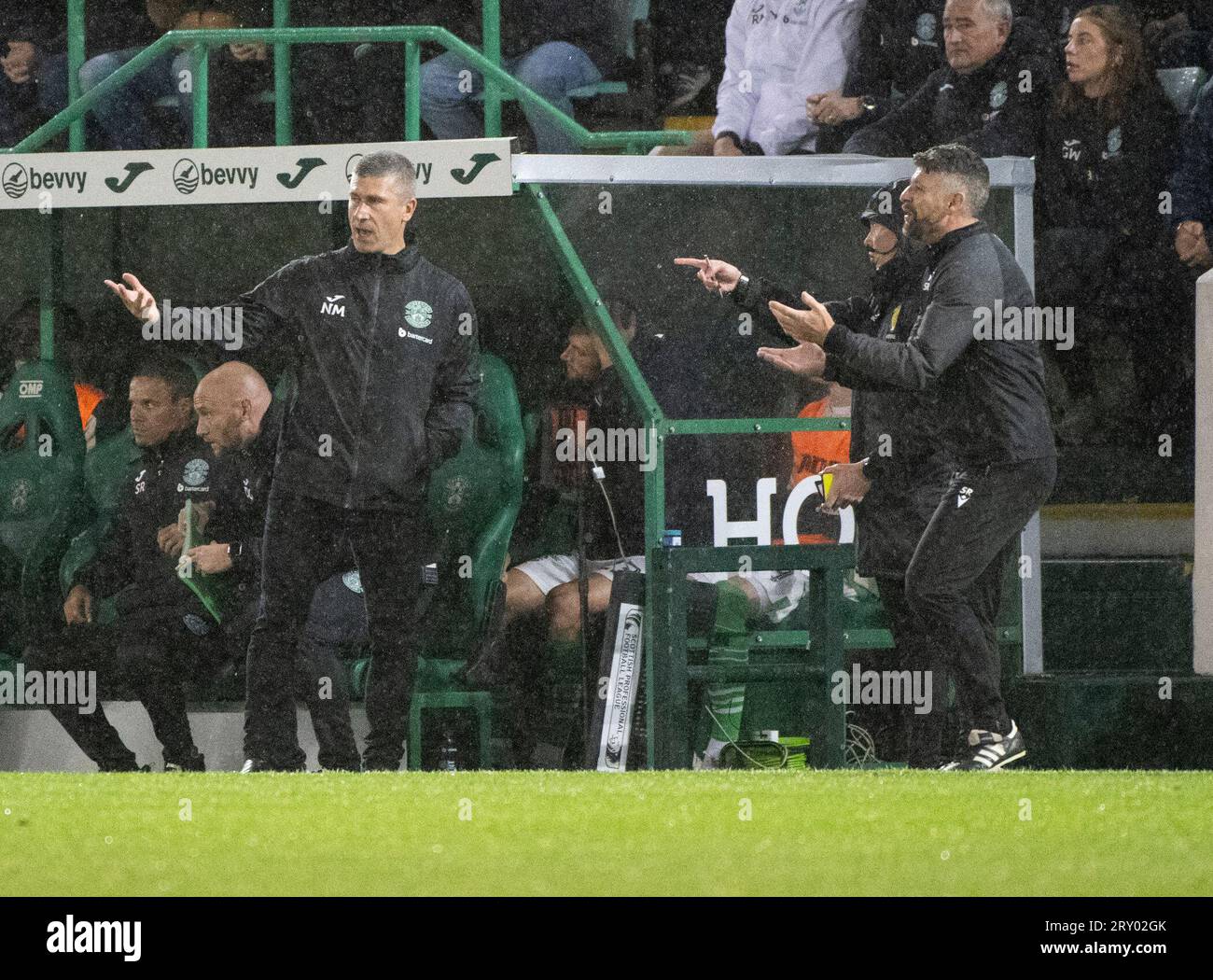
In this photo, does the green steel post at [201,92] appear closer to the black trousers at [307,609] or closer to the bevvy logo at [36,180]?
the bevvy logo at [36,180]

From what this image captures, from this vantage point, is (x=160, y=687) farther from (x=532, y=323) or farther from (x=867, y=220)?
(x=867, y=220)

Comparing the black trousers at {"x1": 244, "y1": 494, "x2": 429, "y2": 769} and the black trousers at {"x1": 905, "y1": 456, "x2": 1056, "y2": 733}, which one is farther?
the black trousers at {"x1": 244, "y1": 494, "x2": 429, "y2": 769}

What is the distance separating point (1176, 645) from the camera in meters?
7.09

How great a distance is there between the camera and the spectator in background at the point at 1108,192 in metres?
7.21

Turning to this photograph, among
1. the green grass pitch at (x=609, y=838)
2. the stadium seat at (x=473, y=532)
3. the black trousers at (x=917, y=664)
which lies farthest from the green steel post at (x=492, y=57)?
the green grass pitch at (x=609, y=838)

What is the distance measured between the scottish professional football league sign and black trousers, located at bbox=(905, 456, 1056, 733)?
2.27 m

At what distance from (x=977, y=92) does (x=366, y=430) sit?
2772mm

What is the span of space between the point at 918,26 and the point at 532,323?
2035mm

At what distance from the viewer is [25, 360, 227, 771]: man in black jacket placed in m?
6.76

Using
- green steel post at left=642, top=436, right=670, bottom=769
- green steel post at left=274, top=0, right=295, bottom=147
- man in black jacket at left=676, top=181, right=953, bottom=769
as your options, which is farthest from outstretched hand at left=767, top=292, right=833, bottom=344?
green steel post at left=274, top=0, right=295, bottom=147

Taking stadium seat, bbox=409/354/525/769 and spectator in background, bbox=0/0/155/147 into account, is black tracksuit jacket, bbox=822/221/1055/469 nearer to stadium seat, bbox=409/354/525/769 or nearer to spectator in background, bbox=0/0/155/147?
stadium seat, bbox=409/354/525/769

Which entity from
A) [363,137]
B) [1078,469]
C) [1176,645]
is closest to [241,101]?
[363,137]

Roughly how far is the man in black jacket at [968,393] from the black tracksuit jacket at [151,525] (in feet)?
8.39

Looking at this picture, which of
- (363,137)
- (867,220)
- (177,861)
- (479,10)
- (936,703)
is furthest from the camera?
(479,10)
